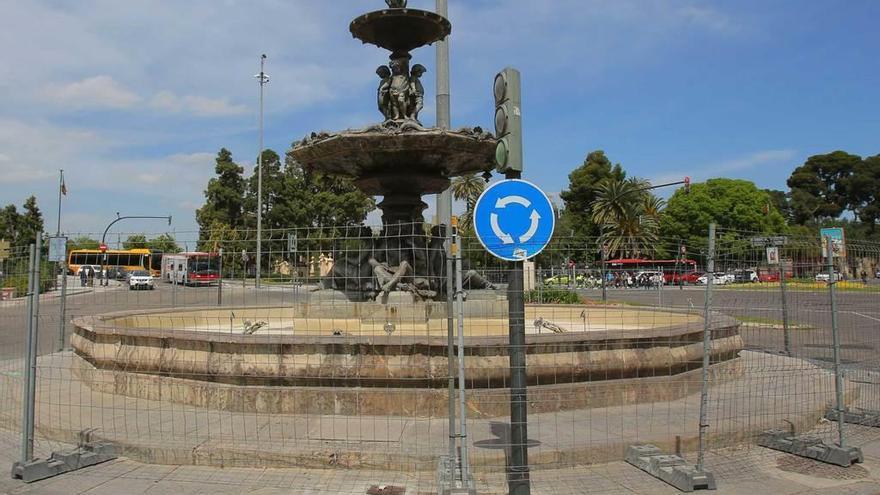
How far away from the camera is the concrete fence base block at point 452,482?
4.55 meters

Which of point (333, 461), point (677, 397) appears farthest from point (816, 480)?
point (333, 461)

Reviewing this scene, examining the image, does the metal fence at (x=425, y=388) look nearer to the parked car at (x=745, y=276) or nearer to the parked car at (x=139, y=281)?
the parked car at (x=745, y=276)

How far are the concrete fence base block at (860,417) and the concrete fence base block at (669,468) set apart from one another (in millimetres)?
2993

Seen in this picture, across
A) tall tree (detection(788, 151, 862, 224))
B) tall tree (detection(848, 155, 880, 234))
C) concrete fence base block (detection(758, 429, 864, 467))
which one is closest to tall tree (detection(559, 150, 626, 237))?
tall tree (detection(788, 151, 862, 224))

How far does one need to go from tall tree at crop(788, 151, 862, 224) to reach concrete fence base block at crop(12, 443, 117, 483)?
111 metres

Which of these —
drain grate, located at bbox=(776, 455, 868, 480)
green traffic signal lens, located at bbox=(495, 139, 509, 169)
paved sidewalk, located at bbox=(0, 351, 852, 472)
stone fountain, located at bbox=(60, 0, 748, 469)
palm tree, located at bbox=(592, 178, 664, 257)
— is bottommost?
A: drain grate, located at bbox=(776, 455, 868, 480)

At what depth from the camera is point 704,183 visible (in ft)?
267

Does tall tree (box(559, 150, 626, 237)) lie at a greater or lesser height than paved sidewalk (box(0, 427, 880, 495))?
greater

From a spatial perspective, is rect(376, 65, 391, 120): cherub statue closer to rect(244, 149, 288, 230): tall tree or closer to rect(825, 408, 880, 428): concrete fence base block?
rect(825, 408, 880, 428): concrete fence base block

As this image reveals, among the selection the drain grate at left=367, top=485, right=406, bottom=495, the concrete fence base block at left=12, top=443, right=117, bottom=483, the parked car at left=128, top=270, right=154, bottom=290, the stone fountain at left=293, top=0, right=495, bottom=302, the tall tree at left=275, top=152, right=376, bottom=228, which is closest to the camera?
the drain grate at left=367, top=485, right=406, bottom=495

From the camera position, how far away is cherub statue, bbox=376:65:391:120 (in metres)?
11.5

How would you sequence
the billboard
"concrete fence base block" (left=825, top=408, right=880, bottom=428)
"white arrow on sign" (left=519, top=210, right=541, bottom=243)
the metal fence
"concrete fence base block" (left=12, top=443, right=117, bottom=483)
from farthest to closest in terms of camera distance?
1. "concrete fence base block" (left=825, top=408, right=880, bottom=428)
2. the billboard
3. the metal fence
4. "concrete fence base block" (left=12, top=443, right=117, bottom=483)
5. "white arrow on sign" (left=519, top=210, right=541, bottom=243)

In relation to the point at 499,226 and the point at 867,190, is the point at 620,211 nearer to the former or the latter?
the point at 867,190

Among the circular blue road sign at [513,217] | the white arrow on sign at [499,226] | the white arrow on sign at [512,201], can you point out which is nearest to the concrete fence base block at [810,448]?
the circular blue road sign at [513,217]
